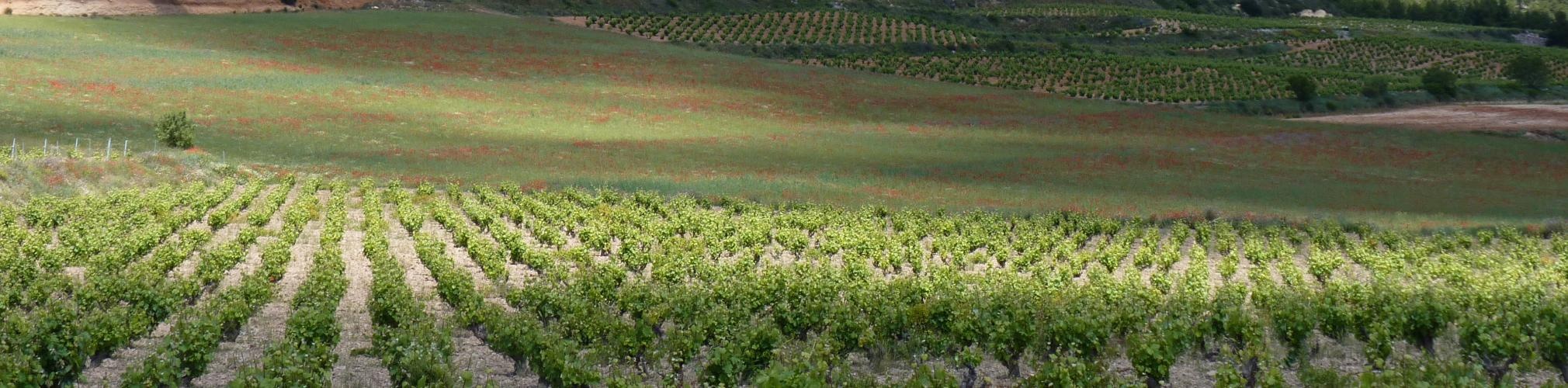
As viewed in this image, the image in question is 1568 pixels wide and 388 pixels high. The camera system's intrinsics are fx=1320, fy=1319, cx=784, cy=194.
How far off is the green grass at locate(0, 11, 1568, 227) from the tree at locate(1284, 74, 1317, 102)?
13552mm

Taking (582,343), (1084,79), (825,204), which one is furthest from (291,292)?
(1084,79)

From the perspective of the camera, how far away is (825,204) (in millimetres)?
45188

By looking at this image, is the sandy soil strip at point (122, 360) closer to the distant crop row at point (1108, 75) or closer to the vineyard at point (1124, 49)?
the distant crop row at point (1108, 75)

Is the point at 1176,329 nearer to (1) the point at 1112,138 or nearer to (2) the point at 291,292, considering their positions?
(2) the point at 291,292

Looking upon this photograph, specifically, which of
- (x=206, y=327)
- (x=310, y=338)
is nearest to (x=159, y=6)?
(x=310, y=338)

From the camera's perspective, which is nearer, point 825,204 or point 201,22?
point 825,204

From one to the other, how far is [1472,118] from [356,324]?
3049 inches

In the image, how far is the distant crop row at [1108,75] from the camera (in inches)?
3757

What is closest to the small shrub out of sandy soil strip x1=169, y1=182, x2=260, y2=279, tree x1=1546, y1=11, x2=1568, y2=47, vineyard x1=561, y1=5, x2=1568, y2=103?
vineyard x1=561, y1=5, x2=1568, y2=103

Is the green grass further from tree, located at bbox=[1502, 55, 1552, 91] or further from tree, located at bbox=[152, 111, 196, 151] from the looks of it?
tree, located at bbox=[1502, 55, 1552, 91]

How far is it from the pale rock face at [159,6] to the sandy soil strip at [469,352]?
71792 mm

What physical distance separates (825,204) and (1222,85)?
66.1 meters

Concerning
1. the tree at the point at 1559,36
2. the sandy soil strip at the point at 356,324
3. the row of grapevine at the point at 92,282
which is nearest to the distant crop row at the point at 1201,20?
the tree at the point at 1559,36

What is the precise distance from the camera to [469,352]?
22.8 metres
